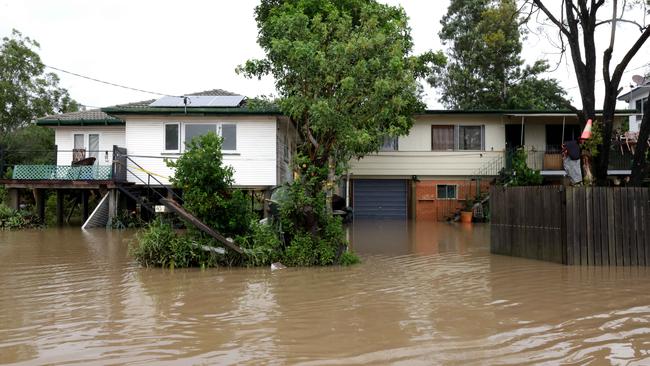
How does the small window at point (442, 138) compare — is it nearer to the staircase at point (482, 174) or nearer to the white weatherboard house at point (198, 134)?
the staircase at point (482, 174)

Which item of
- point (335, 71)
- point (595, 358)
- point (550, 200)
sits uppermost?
point (335, 71)

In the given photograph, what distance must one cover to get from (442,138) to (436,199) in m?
3.29

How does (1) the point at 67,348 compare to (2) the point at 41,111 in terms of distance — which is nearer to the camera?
(1) the point at 67,348

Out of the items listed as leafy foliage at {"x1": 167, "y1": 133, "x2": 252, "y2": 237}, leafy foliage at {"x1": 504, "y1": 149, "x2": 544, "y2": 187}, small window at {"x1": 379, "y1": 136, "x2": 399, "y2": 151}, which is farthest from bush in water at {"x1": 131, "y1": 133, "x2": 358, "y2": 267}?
small window at {"x1": 379, "y1": 136, "x2": 399, "y2": 151}

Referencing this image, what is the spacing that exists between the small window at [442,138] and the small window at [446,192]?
6.54ft

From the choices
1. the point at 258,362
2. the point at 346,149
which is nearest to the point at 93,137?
the point at 346,149

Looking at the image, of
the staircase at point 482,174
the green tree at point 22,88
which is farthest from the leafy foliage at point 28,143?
the staircase at point 482,174

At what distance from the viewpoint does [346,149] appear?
1207cm

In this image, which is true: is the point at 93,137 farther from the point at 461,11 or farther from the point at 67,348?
the point at 461,11

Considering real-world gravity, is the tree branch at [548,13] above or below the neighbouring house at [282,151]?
above

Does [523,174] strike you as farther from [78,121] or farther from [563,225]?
[78,121]

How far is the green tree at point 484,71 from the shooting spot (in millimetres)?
36375

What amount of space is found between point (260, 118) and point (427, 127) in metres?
11.3

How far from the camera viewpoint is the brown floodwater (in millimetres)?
5395
